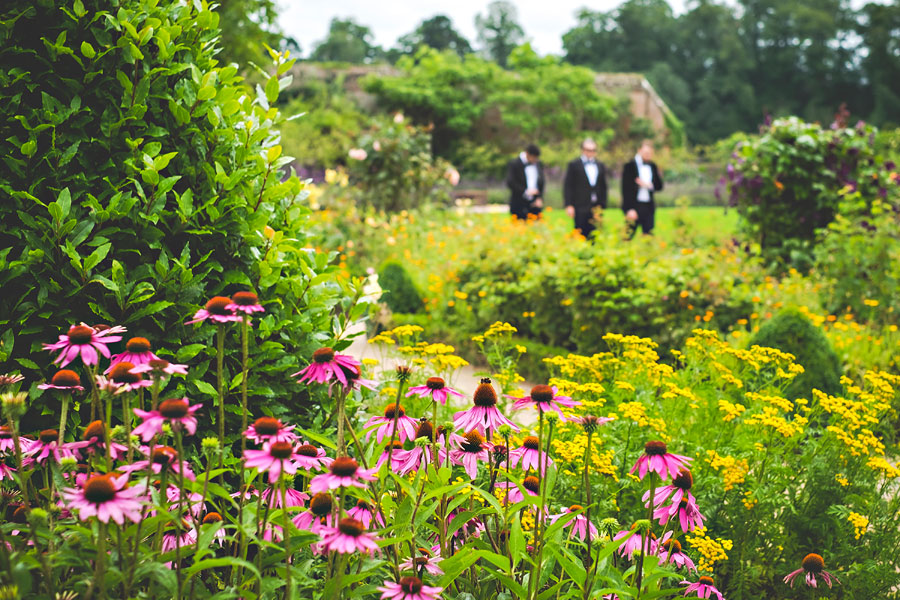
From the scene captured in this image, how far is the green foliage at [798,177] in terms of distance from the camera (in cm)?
838

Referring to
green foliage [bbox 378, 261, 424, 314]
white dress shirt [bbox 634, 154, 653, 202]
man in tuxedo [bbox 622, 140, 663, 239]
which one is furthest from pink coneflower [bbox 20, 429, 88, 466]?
white dress shirt [bbox 634, 154, 653, 202]

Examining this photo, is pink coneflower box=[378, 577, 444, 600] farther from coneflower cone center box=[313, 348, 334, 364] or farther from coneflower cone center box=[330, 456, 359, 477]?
coneflower cone center box=[313, 348, 334, 364]

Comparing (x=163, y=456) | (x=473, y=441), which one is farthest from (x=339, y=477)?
(x=473, y=441)

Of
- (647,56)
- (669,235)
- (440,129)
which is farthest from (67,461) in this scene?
(647,56)

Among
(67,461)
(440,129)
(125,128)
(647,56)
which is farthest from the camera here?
(647,56)

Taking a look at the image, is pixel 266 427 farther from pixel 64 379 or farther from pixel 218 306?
pixel 64 379

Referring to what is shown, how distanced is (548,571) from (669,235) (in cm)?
1052

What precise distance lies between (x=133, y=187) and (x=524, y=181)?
8275mm

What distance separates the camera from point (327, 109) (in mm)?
25578

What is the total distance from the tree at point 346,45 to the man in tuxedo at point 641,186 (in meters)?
43.6

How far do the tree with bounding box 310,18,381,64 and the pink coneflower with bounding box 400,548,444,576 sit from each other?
51232 millimetres

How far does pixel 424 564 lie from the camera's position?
4.86ft

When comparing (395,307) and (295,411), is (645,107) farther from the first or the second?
(295,411)

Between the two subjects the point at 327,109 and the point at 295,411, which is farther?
the point at 327,109
